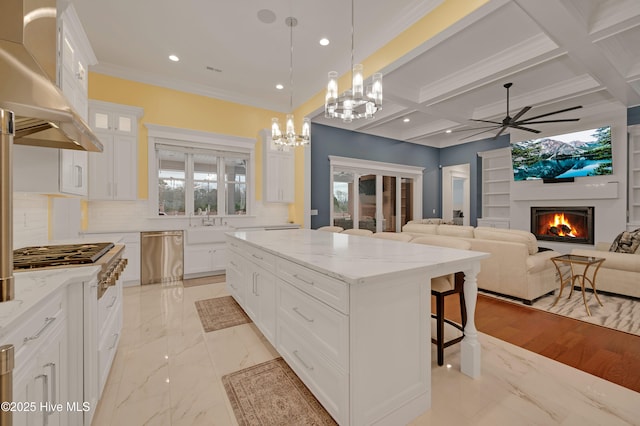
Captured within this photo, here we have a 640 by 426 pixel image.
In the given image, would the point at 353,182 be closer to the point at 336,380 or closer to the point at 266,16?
the point at 266,16

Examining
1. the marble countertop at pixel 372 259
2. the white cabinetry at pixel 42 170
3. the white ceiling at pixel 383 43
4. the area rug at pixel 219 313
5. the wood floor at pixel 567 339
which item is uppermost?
the white ceiling at pixel 383 43

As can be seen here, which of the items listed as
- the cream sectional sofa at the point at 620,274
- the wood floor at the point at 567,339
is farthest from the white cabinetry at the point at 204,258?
the cream sectional sofa at the point at 620,274

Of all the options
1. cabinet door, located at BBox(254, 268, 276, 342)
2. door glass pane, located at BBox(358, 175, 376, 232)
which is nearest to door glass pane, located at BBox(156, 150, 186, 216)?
cabinet door, located at BBox(254, 268, 276, 342)

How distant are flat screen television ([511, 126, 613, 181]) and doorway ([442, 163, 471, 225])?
1744 mm

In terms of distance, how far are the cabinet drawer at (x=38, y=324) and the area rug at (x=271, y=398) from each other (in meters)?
1.11

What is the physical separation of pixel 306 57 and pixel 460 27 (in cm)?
215

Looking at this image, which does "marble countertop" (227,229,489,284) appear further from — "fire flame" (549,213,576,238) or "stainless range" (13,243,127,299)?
"fire flame" (549,213,576,238)

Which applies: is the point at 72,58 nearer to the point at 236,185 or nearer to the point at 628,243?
the point at 236,185

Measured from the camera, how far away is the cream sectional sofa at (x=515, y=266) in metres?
3.34

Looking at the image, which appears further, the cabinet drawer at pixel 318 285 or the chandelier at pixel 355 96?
the chandelier at pixel 355 96

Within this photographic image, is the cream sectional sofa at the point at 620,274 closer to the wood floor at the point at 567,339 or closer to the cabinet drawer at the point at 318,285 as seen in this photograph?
the wood floor at the point at 567,339

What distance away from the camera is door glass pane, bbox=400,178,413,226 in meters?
7.91

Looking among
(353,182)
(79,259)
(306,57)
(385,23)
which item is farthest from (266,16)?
(353,182)

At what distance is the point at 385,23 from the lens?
327 centimetres
